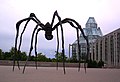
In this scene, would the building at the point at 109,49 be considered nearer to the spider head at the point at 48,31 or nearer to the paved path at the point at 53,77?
the paved path at the point at 53,77

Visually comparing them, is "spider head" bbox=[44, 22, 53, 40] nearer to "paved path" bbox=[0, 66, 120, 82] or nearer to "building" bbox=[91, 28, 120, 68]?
"paved path" bbox=[0, 66, 120, 82]

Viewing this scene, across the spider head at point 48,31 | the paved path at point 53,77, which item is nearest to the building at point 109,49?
the paved path at point 53,77

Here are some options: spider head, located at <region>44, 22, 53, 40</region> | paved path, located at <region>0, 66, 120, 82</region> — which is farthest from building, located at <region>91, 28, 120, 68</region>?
spider head, located at <region>44, 22, 53, 40</region>

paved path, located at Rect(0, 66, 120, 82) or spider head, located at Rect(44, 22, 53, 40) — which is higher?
spider head, located at Rect(44, 22, 53, 40)

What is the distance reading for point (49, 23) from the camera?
8.77 metres

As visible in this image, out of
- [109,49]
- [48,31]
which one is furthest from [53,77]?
[109,49]

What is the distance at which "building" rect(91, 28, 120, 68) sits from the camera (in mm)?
49953

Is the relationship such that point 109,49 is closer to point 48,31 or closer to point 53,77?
point 48,31

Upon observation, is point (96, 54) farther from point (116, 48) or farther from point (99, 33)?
point (116, 48)

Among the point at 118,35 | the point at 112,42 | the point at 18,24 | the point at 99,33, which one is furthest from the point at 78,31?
the point at 99,33

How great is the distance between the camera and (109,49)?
178ft

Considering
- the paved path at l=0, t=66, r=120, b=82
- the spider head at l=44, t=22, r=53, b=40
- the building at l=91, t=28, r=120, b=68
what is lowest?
the paved path at l=0, t=66, r=120, b=82

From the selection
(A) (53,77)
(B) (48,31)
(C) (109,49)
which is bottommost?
(A) (53,77)

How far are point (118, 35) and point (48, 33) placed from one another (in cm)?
4238
